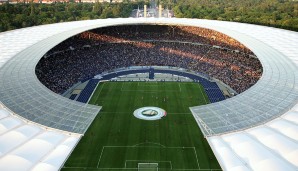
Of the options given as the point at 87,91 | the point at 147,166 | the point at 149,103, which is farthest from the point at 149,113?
the point at 87,91

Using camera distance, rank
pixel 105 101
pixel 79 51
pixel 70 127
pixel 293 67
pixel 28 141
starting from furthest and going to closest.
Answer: pixel 79 51 → pixel 105 101 → pixel 293 67 → pixel 70 127 → pixel 28 141

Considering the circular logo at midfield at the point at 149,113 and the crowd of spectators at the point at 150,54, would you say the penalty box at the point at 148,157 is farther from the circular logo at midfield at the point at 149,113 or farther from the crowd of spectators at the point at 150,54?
the crowd of spectators at the point at 150,54

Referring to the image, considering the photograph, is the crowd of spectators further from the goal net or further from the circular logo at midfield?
the goal net

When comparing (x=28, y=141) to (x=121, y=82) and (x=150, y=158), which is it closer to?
(x=150, y=158)

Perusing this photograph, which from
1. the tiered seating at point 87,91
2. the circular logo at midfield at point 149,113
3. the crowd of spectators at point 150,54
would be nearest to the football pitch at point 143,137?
the circular logo at midfield at point 149,113

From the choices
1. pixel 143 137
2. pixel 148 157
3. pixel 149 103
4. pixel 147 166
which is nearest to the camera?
pixel 147 166

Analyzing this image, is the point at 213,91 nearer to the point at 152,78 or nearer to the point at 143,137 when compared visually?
the point at 152,78

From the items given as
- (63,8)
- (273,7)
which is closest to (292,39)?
(273,7)
